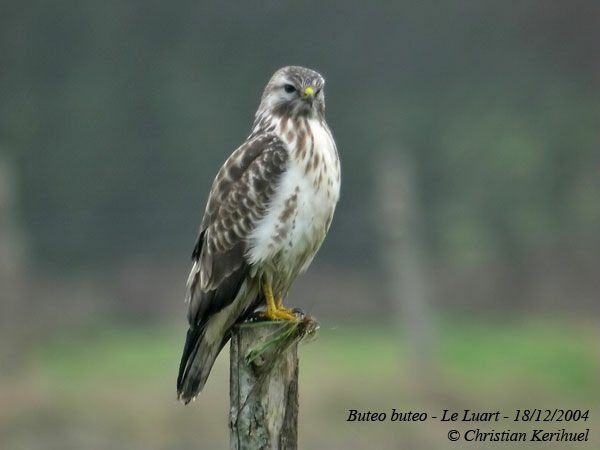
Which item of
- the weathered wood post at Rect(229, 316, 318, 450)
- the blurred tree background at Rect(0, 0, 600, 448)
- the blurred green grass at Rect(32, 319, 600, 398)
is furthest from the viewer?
the blurred tree background at Rect(0, 0, 600, 448)

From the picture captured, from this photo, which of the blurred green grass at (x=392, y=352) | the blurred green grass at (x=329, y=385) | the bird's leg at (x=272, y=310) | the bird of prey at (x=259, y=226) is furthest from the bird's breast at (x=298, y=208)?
the blurred green grass at (x=392, y=352)

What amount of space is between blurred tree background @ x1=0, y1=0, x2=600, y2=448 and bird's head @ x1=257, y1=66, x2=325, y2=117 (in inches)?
330

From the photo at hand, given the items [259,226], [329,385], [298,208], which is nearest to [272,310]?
[259,226]

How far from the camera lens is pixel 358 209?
17.7 m

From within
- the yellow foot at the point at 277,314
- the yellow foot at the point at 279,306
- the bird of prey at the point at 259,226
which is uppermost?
the bird of prey at the point at 259,226

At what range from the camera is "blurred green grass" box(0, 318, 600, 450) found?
10594 millimetres

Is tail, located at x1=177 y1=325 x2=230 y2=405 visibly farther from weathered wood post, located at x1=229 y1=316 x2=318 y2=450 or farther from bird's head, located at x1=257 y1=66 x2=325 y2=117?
bird's head, located at x1=257 y1=66 x2=325 y2=117

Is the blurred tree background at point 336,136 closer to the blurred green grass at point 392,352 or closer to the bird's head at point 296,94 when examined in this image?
the blurred green grass at point 392,352

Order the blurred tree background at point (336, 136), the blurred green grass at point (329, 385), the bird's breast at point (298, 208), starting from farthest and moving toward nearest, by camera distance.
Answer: the blurred tree background at point (336, 136) → the blurred green grass at point (329, 385) → the bird's breast at point (298, 208)

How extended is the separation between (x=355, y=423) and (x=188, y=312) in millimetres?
4355

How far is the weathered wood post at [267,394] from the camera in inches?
223

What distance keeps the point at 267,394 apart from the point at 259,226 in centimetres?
102

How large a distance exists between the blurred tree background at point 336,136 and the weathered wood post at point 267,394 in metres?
9.14

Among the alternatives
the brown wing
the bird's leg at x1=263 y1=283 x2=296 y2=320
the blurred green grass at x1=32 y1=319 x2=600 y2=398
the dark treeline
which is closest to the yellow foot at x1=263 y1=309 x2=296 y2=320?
the bird's leg at x1=263 y1=283 x2=296 y2=320
